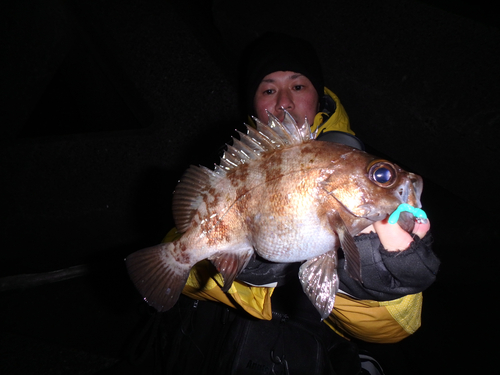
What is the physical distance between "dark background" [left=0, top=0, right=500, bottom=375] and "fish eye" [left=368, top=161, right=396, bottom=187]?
1443 millimetres

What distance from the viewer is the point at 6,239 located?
11.3ft

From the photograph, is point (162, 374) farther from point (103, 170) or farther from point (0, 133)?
point (0, 133)

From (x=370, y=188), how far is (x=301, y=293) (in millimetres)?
1271

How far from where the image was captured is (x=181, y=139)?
314cm

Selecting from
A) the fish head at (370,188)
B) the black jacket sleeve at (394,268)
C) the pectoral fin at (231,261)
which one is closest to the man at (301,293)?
the black jacket sleeve at (394,268)

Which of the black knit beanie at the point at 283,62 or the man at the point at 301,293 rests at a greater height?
the black knit beanie at the point at 283,62

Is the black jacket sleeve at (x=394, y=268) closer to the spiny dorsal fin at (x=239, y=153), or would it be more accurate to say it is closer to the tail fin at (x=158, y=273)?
the spiny dorsal fin at (x=239, y=153)

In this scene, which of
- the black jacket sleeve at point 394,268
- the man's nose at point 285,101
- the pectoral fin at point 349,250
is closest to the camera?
the pectoral fin at point 349,250

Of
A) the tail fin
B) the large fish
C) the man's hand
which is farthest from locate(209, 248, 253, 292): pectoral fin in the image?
the man's hand

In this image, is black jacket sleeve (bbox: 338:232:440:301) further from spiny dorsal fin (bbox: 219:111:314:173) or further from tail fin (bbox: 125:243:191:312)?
tail fin (bbox: 125:243:191:312)

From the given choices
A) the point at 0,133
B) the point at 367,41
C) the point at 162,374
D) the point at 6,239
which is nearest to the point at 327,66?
the point at 367,41

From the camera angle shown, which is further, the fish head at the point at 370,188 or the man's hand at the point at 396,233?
the man's hand at the point at 396,233

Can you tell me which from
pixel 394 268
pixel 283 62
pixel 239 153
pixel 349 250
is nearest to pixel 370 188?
pixel 349 250

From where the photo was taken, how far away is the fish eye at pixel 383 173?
0.91 meters
